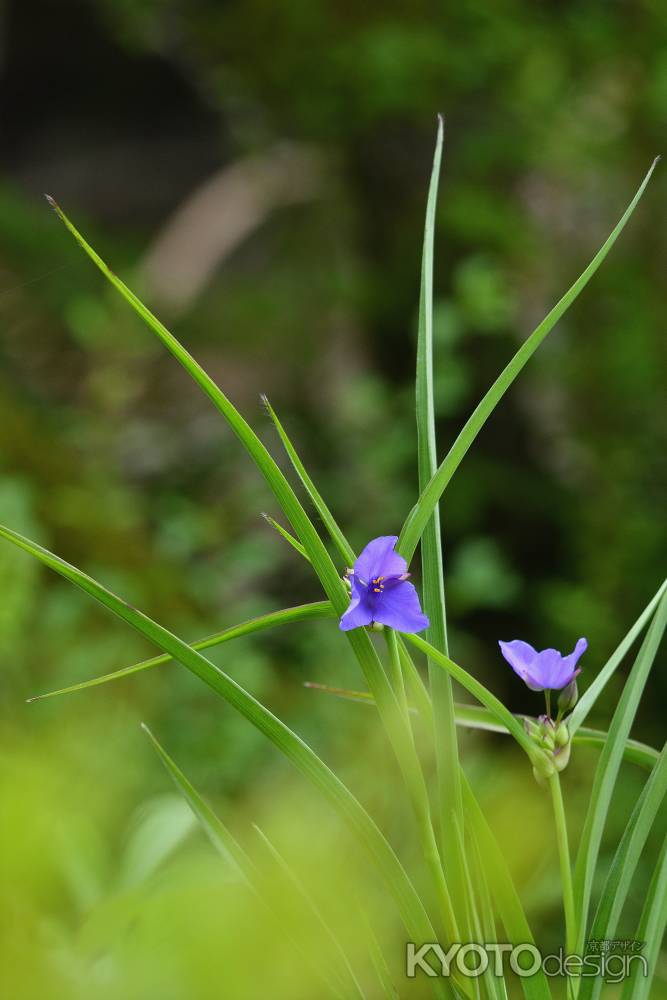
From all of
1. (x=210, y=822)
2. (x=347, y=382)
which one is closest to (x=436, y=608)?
(x=210, y=822)

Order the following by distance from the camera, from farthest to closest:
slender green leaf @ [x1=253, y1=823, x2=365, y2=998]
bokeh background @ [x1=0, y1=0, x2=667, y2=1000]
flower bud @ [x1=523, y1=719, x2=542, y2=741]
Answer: bokeh background @ [x1=0, y1=0, x2=667, y2=1000] → flower bud @ [x1=523, y1=719, x2=542, y2=741] → slender green leaf @ [x1=253, y1=823, x2=365, y2=998]

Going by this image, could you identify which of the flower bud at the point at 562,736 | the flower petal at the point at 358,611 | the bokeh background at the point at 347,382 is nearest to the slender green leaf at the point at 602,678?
the flower bud at the point at 562,736

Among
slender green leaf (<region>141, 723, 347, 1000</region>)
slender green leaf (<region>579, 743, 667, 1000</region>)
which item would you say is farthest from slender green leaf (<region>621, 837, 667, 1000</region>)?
slender green leaf (<region>141, 723, 347, 1000</region>)

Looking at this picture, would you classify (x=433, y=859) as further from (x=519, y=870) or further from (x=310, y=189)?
(x=310, y=189)

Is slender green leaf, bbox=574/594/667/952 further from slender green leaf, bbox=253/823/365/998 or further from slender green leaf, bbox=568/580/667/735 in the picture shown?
slender green leaf, bbox=253/823/365/998

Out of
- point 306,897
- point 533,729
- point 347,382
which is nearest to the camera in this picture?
point 306,897

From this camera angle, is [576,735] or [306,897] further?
[576,735]

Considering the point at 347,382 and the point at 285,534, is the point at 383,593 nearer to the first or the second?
the point at 285,534
